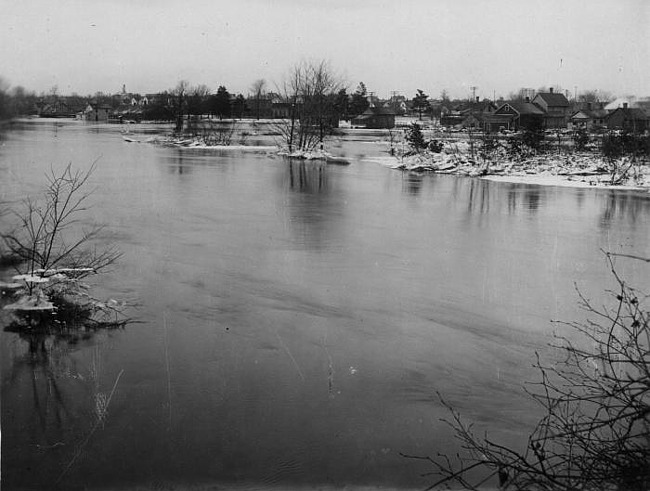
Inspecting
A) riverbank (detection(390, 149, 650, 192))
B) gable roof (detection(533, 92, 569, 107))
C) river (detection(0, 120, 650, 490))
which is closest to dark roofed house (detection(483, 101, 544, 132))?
gable roof (detection(533, 92, 569, 107))

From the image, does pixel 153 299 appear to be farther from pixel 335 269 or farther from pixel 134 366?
pixel 335 269

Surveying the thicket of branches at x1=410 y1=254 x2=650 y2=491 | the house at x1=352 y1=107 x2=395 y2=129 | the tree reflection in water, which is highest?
the house at x1=352 y1=107 x2=395 y2=129

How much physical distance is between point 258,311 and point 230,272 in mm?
1816

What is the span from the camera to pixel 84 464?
5289 millimetres

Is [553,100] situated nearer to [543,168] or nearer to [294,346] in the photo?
[543,168]

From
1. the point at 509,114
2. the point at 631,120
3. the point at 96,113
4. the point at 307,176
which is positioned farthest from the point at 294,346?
the point at 96,113

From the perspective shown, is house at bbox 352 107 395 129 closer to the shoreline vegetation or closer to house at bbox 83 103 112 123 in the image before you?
house at bbox 83 103 112 123

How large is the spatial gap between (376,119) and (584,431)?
214ft

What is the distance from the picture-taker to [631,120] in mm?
30125

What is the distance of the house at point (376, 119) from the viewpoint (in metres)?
67.4

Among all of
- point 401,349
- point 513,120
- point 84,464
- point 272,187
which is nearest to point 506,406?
point 401,349

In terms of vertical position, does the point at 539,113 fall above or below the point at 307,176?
above

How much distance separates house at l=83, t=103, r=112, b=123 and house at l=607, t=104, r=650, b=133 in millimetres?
48412

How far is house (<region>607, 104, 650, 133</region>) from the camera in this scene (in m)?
28.3
